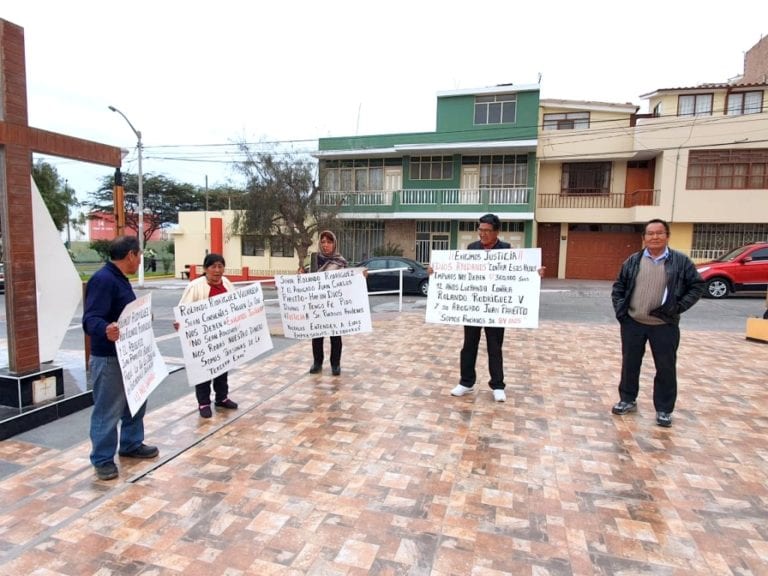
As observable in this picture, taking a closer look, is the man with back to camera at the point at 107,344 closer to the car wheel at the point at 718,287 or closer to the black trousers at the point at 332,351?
the black trousers at the point at 332,351

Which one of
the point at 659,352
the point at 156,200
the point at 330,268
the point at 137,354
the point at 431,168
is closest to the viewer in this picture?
the point at 137,354

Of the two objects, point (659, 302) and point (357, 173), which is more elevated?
point (357, 173)

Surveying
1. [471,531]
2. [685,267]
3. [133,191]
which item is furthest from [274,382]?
[133,191]

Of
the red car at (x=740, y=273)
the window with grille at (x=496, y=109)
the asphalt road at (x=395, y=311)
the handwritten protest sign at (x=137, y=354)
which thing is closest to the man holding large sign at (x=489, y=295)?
the asphalt road at (x=395, y=311)

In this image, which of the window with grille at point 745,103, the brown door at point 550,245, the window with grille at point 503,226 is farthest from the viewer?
the brown door at point 550,245

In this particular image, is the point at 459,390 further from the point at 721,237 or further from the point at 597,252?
the point at 721,237

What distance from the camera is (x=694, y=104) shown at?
21125 mm

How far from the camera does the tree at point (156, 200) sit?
4091 cm

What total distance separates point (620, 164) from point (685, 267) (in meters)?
21.1

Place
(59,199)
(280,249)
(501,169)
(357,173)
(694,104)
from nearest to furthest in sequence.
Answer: (694,104), (501,169), (280,249), (357,173), (59,199)

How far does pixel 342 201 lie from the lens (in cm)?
2142

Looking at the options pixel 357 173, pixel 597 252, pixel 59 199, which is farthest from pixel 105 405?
pixel 59 199

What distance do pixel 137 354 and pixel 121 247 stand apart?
0.75 metres

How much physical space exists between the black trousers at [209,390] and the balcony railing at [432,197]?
17045 mm
